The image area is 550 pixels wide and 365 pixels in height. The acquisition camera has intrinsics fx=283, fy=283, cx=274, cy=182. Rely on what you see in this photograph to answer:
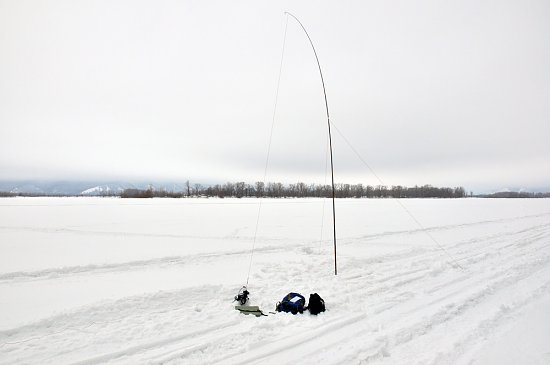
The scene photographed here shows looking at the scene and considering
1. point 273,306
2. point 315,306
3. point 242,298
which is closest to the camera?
point 315,306

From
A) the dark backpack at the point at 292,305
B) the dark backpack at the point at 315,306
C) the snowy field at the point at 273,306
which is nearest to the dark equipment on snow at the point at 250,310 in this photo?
the snowy field at the point at 273,306

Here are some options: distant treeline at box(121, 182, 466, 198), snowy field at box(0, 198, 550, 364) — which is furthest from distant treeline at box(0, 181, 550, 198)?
snowy field at box(0, 198, 550, 364)

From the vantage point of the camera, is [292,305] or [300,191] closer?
[292,305]

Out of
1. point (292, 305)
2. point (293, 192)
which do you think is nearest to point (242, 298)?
point (292, 305)

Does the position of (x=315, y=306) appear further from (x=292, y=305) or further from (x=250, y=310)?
(x=250, y=310)

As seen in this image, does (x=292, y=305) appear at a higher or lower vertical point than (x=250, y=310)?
higher

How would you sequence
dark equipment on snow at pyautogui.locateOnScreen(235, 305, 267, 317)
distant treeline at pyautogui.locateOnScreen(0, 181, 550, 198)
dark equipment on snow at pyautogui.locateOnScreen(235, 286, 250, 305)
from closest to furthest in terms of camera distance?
1. dark equipment on snow at pyautogui.locateOnScreen(235, 305, 267, 317)
2. dark equipment on snow at pyautogui.locateOnScreen(235, 286, 250, 305)
3. distant treeline at pyautogui.locateOnScreen(0, 181, 550, 198)

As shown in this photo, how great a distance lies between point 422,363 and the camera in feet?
11.1

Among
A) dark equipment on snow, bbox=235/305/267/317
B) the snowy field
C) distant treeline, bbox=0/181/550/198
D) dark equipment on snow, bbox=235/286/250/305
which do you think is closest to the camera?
the snowy field

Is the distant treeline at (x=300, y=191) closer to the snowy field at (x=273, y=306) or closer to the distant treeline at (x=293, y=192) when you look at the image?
the distant treeline at (x=293, y=192)

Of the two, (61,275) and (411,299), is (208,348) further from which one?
(61,275)

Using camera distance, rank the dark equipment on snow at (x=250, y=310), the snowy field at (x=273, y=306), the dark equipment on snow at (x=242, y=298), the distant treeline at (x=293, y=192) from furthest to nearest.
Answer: the distant treeline at (x=293, y=192) → the dark equipment on snow at (x=242, y=298) → the dark equipment on snow at (x=250, y=310) → the snowy field at (x=273, y=306)

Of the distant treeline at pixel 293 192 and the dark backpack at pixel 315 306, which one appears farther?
the distant treeline at pixel 293 192

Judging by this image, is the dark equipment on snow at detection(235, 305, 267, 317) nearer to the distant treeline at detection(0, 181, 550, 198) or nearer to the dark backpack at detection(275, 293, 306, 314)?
the dark backpack at detection(275, 293, 306, 314)
